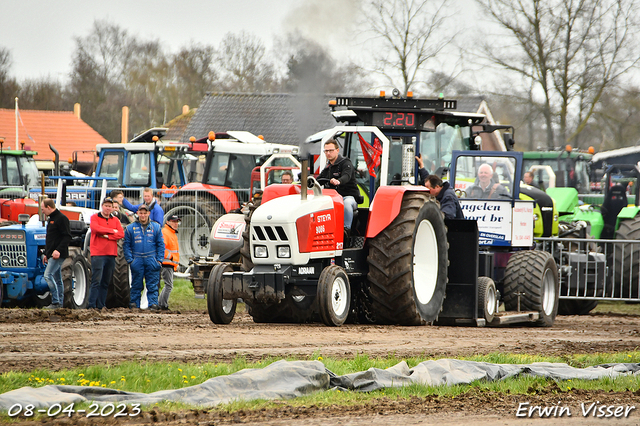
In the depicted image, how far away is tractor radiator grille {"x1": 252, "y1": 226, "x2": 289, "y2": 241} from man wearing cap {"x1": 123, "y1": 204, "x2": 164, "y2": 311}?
4.52 meters

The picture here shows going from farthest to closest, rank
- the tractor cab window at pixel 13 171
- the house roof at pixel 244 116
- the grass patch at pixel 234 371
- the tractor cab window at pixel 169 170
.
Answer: the house roof at pixel 244 116
the tractor cab window at pixel 13 171
the tractor cab window at pixel 169 170
the grass patch at pixel 234 371

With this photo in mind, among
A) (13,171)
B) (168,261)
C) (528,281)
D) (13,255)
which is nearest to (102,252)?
(168,261)

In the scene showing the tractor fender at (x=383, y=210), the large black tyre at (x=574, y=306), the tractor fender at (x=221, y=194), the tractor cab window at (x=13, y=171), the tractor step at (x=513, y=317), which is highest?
the tractor cab window at (x=13, y=171)

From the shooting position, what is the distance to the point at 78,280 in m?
13.4

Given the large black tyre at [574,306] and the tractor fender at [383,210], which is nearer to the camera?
the tractor fender at [383,210]

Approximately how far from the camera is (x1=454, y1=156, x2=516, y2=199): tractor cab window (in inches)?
470

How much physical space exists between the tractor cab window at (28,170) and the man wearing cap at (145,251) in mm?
12159

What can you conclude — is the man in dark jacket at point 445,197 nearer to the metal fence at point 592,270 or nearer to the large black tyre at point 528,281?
the large black tyre at point 528,281

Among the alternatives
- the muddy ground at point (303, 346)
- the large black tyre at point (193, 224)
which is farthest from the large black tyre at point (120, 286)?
the large black tyre at point (193, 224)

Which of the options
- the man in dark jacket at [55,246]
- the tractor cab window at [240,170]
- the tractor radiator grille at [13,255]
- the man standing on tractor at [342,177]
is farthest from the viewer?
the tractor cab window at [240,170]

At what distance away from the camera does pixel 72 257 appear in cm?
1315

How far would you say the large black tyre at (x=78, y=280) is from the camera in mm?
13023

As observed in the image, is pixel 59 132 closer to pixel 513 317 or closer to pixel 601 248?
pixel 601 248

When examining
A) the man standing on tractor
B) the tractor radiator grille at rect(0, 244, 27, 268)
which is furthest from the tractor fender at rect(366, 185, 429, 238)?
the tractor radiator grille at rect(0, 244, 27, 268)
